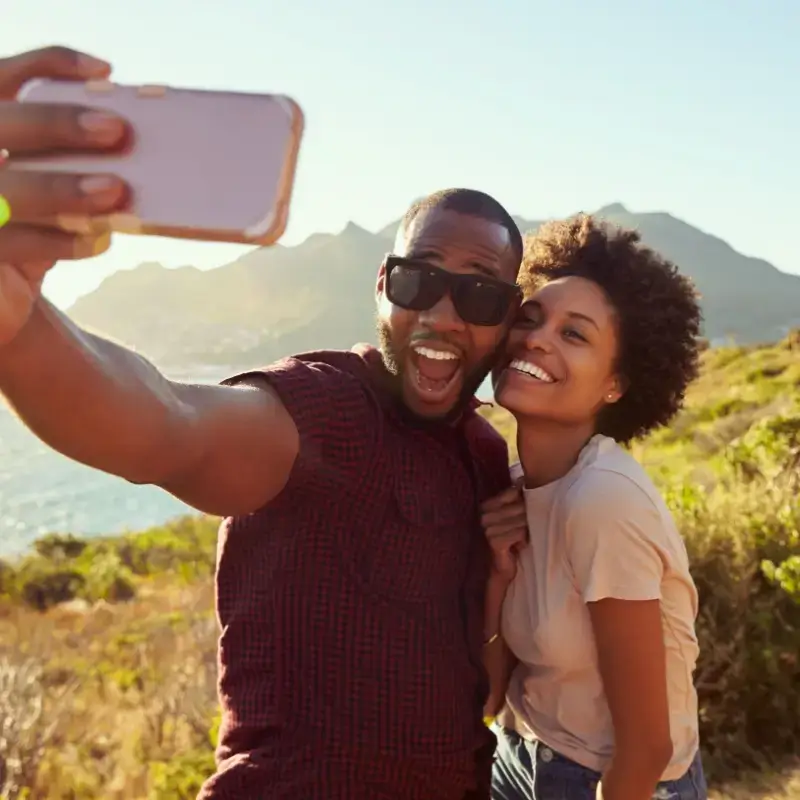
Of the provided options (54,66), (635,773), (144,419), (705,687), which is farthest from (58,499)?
(54,66)

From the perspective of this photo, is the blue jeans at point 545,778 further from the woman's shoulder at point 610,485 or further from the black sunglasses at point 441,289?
the black sunglasses at point 441,289

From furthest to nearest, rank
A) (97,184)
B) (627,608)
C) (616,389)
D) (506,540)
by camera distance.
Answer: (616,389) → (506,540) → (627,608) → (97,184)

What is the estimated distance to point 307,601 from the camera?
5.24ft

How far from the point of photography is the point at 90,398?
1161 millimetres

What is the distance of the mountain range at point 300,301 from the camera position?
10.4 meters

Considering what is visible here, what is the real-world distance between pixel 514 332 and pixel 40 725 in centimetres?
358

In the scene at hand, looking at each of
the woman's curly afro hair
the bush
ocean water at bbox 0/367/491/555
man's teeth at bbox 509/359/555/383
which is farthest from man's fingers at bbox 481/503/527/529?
ocean water at bbox 0/367/491/555

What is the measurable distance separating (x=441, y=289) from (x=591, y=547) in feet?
2.17

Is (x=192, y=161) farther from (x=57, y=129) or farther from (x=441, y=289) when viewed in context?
(x=441, y=289)

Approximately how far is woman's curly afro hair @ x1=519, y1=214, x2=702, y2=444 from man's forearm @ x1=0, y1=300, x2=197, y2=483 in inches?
49.8

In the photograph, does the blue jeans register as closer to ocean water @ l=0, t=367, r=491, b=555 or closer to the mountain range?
the mountain range

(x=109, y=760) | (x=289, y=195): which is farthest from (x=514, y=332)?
(x=109, y=760)

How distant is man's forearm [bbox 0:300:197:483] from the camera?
108cm

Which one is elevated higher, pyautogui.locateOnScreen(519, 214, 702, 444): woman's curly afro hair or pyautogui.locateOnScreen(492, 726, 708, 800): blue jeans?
pyautogui.locateOnScreen(519, 214, 702, 444): woman's curly afro hair
